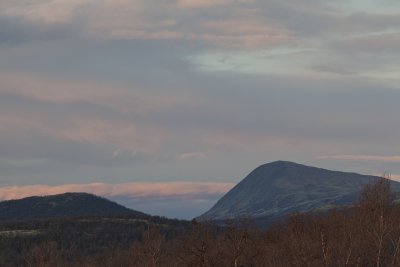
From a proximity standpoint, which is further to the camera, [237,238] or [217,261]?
[217,261]

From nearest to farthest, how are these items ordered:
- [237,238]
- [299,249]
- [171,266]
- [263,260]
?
[237,238], [299,249], [263,260], [171,266]

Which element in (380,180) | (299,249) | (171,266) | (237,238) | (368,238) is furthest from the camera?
(380,180)

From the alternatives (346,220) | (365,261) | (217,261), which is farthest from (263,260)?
(346,220)

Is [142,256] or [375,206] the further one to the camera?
[142,256]

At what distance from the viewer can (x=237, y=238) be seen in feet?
372

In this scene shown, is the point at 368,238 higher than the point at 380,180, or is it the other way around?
the point at 380,180

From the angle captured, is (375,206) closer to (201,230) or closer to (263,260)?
(263,260)

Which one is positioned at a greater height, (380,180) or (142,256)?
(380,180)

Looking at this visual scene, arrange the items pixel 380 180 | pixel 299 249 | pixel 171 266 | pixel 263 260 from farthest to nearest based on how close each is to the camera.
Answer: pixel 380 180 → pixel 171 266 → pixel 263 260 → pixel 299 249

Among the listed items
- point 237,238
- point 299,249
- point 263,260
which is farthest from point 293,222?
point 237,238

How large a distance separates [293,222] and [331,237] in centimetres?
3757

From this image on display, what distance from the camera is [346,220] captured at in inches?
7156

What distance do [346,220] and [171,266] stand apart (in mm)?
51038

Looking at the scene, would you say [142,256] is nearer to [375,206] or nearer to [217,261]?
[217,261]
